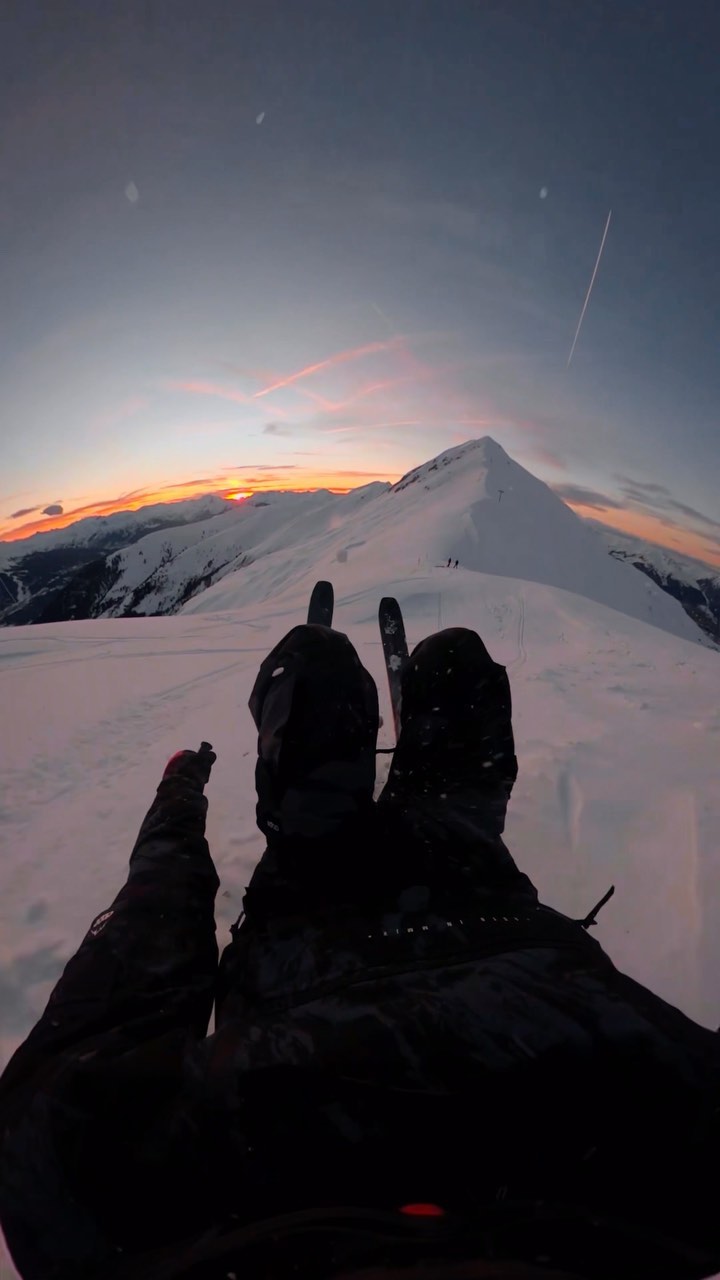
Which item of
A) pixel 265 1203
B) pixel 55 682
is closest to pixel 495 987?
pixel 265 1203

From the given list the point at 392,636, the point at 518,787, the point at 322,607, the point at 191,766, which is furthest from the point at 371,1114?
the point at 392,636

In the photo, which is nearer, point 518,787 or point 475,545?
point 518,787

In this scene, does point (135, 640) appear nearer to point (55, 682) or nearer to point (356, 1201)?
point (55, 682)

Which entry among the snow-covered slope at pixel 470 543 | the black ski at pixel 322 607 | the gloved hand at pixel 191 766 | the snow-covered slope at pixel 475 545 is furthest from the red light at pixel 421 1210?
the snow-covered slope at pixel 475 545

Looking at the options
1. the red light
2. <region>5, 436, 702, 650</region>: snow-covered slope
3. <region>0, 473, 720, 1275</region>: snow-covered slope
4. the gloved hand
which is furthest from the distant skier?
<region>5, 436, 702, 650</region>: snow-covered slope

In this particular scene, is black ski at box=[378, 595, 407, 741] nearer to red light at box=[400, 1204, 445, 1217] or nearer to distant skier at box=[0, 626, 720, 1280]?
distant skier at box=[0, 626, 720, 1280]

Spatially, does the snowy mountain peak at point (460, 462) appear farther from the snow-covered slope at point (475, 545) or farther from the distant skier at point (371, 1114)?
the distant skier at point (371, 1114)

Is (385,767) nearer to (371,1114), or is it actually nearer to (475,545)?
(371,1114)
